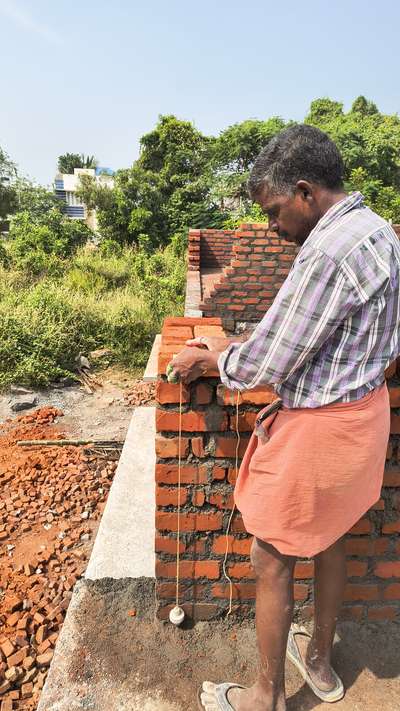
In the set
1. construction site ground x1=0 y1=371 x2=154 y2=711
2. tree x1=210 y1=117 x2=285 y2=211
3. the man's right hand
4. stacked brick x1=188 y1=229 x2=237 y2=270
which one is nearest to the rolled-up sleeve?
the man's right hand

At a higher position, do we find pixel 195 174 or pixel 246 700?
pixel 195 174

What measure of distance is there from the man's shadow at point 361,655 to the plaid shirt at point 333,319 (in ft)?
3.34

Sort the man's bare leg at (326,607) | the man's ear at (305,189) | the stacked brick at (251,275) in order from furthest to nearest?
the stacked brick at (251,275)
the man's bare leg at (326,607)
the man's ear at (305,189)

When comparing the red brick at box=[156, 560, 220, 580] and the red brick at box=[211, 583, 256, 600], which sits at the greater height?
the red brick at box=[156, 560, 220, 580]

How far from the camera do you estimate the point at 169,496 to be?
167 cm

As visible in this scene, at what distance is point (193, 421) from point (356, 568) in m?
0.85

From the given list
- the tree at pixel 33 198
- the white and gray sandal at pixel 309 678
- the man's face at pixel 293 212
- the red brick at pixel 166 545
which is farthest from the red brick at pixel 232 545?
the tree at pixel 33 198

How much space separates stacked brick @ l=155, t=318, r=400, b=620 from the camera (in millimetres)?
1562

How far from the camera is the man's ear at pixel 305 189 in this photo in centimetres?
116

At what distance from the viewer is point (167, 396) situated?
1.54 meters

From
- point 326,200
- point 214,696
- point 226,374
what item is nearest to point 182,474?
point 226,374

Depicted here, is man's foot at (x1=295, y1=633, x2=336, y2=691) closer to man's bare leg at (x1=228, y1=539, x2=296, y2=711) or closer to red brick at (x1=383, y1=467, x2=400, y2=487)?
man's bare leg at (x1=228, y1=539, x2=296, y2=711)

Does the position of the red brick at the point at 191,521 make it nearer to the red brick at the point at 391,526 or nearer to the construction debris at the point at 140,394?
the red brick at the point at 391,526

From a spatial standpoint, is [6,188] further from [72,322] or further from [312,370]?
[312,370]
